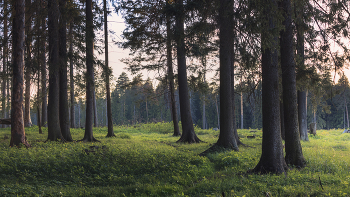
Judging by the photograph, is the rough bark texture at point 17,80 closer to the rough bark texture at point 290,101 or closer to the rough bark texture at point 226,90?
the rough bark texture at point 226,90

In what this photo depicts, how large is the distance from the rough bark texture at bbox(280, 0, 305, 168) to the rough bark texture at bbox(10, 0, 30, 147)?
10260mm

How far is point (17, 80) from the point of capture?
31.3 feet

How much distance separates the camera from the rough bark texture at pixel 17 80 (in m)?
9.48

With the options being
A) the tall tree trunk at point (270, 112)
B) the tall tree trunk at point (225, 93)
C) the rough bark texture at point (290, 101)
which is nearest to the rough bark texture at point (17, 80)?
the tall tree trunk at point (225, 93)

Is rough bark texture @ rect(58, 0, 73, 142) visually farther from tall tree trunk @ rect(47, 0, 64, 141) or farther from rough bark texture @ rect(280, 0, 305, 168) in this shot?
rough bark texture @ rect(280, 0, 305, 168)

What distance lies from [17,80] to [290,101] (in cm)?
1073

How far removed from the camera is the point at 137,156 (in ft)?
27.8

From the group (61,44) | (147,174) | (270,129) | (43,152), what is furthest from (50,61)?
(270,129)

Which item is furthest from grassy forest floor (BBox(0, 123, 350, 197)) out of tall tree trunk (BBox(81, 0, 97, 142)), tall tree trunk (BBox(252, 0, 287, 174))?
tall tree trunk (BBox(81, 0, 97, 142))

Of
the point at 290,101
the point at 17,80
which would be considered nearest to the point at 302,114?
the point at 290,101

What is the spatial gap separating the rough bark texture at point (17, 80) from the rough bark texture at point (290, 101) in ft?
33.7

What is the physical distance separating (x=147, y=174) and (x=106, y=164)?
5.33ft

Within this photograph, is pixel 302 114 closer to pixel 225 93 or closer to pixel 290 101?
pixel 225 93

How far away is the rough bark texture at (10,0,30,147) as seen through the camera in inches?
373
